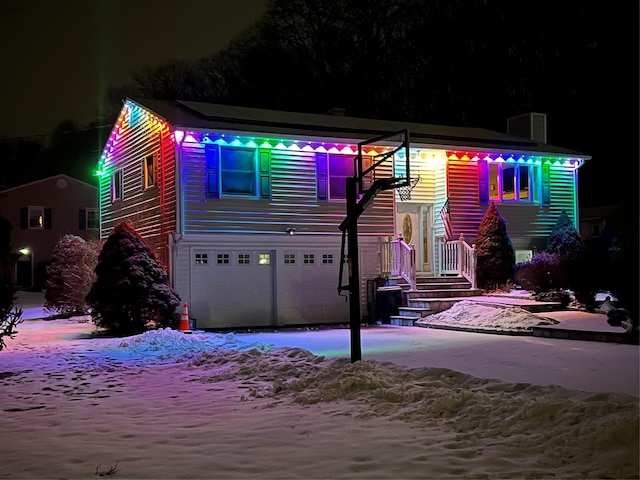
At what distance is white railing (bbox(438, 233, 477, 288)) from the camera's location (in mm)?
19562

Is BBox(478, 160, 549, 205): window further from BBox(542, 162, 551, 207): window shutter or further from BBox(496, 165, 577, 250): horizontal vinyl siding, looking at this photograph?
BBox(496, 165, 577, 250): horizontal vinyl siding

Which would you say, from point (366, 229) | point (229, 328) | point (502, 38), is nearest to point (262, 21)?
point (502, 38)

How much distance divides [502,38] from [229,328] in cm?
2838

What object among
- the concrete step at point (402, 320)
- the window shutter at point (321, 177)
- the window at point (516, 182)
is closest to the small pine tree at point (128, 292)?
the window shutter at point (321, 177)

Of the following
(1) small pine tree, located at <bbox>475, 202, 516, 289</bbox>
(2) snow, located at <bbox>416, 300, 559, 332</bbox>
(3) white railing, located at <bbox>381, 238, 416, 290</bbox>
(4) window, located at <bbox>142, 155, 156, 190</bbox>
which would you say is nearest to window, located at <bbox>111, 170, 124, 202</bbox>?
(4) window, located at <bbox>142, 155, 156, 190</bbox>

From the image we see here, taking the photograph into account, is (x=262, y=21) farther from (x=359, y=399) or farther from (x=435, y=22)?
(x=359, y=399)

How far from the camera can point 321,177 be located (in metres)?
19.0

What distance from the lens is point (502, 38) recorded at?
1516 inches

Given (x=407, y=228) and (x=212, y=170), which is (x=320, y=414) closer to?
(x=212, y=170)

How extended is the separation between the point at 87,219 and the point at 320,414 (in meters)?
39.8

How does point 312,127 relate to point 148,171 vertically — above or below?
above

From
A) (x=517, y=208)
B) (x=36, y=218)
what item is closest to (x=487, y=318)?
(x=517, y=208)

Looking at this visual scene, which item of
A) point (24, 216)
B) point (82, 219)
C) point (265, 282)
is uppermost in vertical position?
point (24, 216)

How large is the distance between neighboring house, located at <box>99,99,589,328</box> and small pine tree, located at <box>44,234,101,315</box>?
1.76 meters
